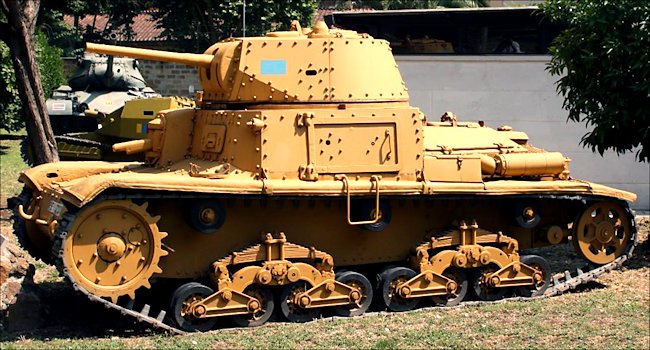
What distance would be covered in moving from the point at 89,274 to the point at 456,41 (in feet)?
42.6

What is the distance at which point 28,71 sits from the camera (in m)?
16.9

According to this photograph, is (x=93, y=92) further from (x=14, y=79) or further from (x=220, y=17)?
(x=220, y=17)

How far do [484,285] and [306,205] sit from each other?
2.45 metres

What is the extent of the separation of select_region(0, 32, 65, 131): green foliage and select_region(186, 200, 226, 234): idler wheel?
15.2m

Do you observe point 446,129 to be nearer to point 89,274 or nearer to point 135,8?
point 89,274

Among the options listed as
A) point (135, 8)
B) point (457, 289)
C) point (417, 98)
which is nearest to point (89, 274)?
point (457, 289)

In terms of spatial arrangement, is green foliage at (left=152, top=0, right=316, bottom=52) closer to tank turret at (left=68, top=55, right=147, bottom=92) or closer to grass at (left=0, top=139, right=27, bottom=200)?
grass at (left=0, top=139, right=27, bottom=200)

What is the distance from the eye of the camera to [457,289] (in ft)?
39.5

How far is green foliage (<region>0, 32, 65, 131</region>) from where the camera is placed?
25516 mm

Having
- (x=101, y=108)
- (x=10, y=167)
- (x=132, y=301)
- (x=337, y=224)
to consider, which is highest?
(x=101, y=108)

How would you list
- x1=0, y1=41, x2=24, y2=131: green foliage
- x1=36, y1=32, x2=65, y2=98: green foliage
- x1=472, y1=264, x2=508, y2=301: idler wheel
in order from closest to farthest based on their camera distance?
1. x1=472, y1=264, x2=508, y2=301: idler wheel
2. x1=0, y1=41, x2=24, y2=131: green foliage
3. x1=36, y1=32, x2=65, y2=98: green foliage

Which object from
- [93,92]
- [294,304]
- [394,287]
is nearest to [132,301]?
[294,304]

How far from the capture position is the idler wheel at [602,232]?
12680 millimetres

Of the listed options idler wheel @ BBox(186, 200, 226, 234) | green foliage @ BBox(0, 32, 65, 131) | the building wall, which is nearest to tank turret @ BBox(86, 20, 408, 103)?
idler wheel @ BBox(186, 200, 226, 234)
